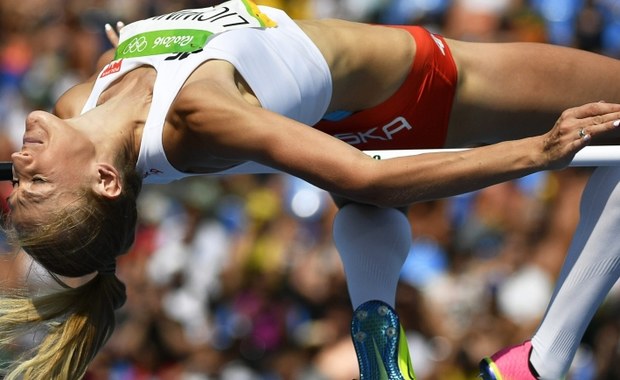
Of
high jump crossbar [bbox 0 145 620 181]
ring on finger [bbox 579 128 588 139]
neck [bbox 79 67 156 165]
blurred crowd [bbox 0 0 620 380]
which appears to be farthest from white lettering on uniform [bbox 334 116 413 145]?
blurred crowd [bbox 0 0 620 380]

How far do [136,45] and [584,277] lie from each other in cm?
152

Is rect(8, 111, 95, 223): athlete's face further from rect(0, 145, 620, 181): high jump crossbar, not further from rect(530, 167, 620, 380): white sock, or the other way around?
rect(530, 167, 620, 380): white sock

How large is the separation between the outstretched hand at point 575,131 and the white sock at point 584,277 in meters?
0.59

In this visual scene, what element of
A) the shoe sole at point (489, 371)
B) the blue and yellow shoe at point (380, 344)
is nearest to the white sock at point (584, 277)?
the shoe sole at point (489, 371)

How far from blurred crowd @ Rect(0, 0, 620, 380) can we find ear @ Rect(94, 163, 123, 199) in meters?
2.39

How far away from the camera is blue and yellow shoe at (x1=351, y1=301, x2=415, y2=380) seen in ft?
10.7

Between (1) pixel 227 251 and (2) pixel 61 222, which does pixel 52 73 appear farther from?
(2) pixel 61 222

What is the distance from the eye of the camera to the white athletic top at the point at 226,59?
306cm

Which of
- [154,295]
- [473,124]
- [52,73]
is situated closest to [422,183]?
[473,124]

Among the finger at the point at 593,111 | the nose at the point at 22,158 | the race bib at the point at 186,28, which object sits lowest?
the nose at the point at 22,158

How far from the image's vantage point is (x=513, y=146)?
271 cm

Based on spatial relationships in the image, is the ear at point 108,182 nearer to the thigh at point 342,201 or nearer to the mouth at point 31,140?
the mouth at point 31,140

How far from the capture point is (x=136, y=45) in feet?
10.8

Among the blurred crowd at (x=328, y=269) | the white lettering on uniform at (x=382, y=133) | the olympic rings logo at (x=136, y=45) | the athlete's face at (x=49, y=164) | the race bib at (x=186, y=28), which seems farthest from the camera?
the blurred crowd at (x=328, y=269)
